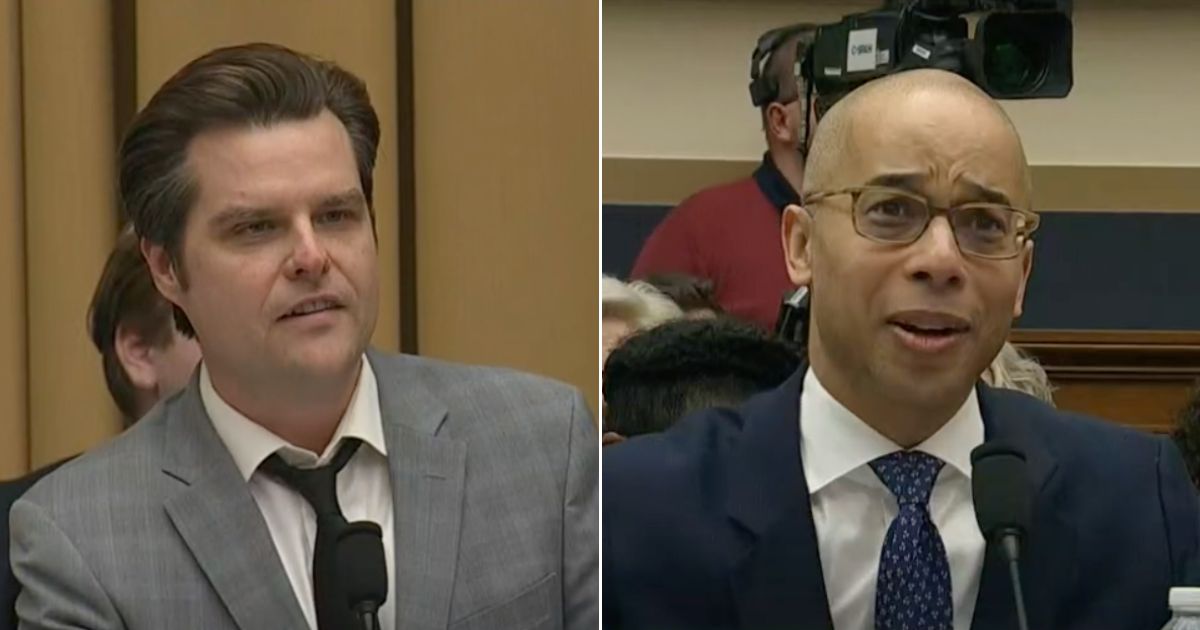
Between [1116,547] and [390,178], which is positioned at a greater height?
[390,178]

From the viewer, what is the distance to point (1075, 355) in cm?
207

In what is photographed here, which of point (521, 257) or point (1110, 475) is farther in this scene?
point (521, 257)

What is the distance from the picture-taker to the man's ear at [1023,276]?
79.7 inches

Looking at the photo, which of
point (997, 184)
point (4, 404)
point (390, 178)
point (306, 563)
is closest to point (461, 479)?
point (306, 563)

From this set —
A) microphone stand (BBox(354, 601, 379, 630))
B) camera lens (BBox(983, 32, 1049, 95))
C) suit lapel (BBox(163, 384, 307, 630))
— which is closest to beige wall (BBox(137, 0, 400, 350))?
suit lapel (BBox(163, 384, 307, 630))

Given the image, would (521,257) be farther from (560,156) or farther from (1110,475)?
(1110,475)

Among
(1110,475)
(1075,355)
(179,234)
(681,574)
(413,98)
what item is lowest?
(681,574)

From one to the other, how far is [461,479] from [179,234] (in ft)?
1.51

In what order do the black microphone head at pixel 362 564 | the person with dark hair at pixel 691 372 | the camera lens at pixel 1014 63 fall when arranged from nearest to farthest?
1. the black microphone head at pixel 362 564
2. the camera lens at pixel 1014 63
3. the person with dark hair at pixel 691 372

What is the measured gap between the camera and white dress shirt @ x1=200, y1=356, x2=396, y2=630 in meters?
2.06

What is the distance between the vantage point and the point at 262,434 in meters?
2.09

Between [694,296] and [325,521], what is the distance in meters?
0.53

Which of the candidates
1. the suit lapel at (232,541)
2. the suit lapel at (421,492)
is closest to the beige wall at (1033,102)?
the suit lapel at (421,492)

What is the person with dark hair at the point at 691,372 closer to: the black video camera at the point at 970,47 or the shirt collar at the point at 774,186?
the shirt collar at the point at 774,186
